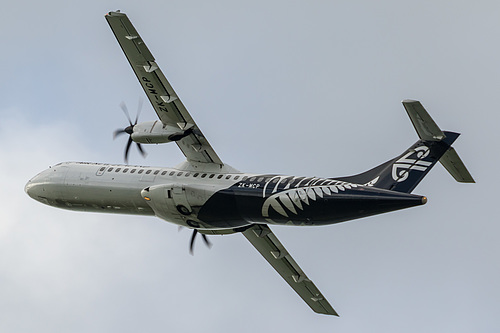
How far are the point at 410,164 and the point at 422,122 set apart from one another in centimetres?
208

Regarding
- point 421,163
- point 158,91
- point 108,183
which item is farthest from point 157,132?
point 421,163

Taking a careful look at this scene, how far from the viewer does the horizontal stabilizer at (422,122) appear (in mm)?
44625

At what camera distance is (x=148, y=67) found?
47.8 m

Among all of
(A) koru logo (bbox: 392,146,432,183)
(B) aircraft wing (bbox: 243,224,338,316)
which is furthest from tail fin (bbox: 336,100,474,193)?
(B) aircraft wing (bbox: 243,224,338,316)

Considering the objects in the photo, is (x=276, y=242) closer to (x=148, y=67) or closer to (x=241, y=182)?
(x=241, y=182)

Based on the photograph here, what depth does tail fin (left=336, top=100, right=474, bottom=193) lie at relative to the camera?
46.1 m

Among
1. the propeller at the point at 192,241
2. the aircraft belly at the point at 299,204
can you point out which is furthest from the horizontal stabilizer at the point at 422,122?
the propeller at the point at 192,241

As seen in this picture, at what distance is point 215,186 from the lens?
160 feet

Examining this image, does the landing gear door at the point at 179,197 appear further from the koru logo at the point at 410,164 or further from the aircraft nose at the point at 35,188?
the koru logo at the point at 410,164

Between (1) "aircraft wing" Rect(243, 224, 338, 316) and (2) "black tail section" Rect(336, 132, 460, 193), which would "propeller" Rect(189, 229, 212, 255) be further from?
(2) "black tail section" Rect(336, 132, 460, 193)

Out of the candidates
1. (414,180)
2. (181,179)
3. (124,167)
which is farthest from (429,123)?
(124,167)

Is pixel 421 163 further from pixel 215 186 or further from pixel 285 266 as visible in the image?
pixel 285 266

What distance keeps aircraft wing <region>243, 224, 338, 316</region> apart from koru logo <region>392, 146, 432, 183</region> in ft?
25.3

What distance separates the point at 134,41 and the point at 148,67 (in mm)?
1354
